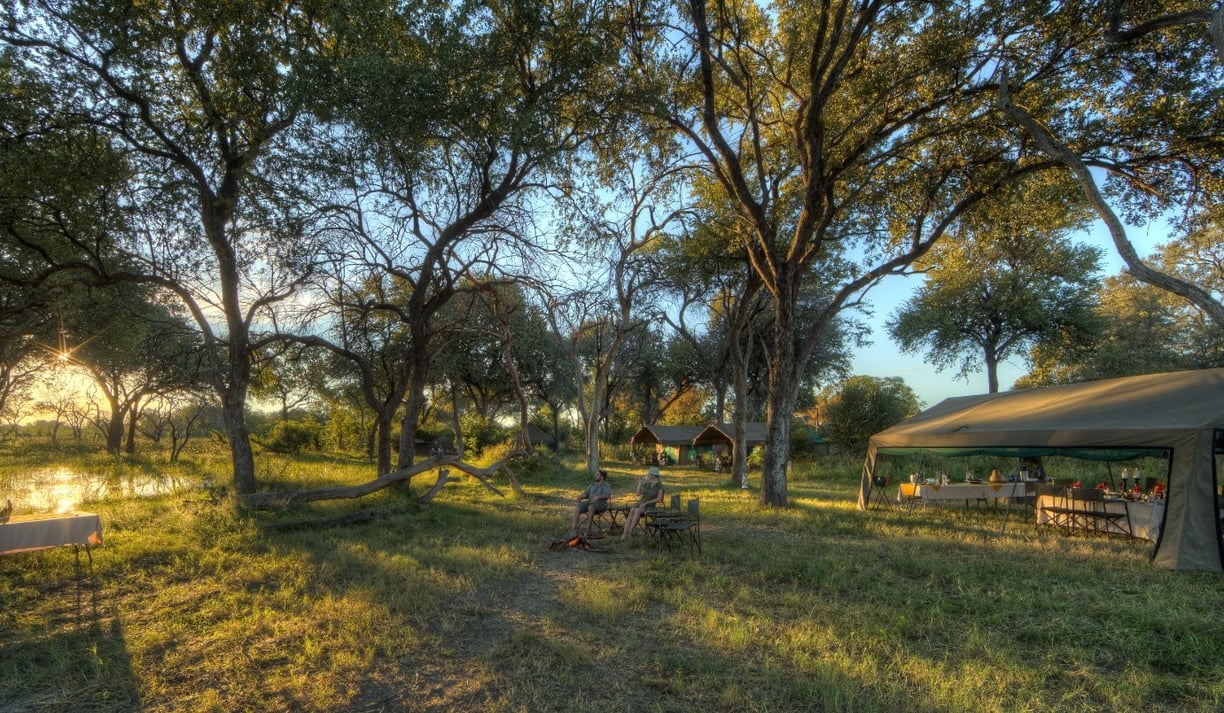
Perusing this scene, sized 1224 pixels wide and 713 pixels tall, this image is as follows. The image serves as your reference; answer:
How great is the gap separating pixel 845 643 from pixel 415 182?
10158mm

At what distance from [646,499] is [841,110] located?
9.66m

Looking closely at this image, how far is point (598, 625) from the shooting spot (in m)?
5.01

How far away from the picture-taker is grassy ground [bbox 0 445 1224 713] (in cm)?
366

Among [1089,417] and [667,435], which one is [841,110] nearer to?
[1089,417]

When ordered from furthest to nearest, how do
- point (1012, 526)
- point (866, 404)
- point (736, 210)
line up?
1. point (866, 404)
2. point (736, 210)
3. point (1012, 526)

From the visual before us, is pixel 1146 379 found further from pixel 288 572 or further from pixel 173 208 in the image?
pixel 173 208

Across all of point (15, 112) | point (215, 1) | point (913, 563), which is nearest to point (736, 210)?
point (913, 563)

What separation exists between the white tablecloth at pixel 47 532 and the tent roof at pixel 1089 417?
1313 centimetres

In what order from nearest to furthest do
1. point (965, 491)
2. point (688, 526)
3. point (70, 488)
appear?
point (688, 526) → point (965, 491) → point (70, 488)

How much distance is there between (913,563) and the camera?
707cm

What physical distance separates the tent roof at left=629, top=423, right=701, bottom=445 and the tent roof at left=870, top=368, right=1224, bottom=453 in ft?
72.0

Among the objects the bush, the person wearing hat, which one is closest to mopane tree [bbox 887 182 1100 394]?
the person wearing hat

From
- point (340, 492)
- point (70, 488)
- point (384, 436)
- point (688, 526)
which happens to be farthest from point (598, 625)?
point (70, 488)

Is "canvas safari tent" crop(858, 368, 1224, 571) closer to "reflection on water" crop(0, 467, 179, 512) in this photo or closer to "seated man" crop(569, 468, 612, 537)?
"seated man" crop(569, 468, 612, 537)
